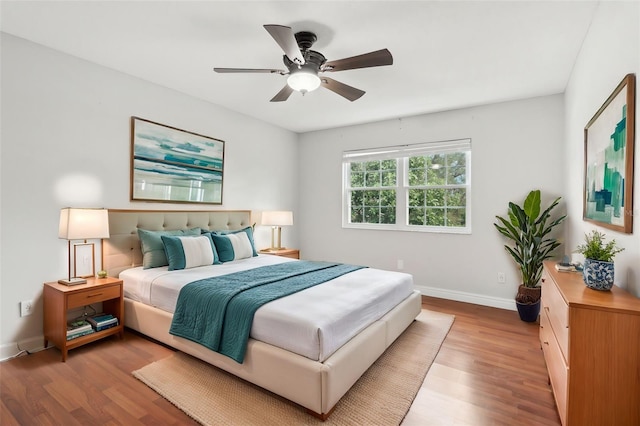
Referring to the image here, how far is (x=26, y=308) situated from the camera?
8.53ft

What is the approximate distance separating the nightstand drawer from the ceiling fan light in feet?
7.81

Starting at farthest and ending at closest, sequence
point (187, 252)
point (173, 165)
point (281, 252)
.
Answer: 1. point (281, 252)
2. point (173, 165)
3. point (187, 252)

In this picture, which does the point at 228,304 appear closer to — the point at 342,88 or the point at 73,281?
the point at 73,281

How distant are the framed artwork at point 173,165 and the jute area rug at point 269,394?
1886 millimetres

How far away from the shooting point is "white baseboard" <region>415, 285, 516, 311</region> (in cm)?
388

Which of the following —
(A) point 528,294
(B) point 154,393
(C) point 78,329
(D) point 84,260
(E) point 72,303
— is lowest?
(B) point 154,393

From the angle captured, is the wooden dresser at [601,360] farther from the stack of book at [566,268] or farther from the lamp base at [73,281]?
the lamp base at [73,281]

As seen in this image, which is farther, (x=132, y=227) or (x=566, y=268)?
(x=132, y=227)

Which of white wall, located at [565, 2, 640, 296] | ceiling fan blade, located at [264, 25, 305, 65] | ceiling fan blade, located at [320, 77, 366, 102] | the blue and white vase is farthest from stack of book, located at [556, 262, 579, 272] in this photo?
ceiling fan blade, located at [264, 25, 305, 65]

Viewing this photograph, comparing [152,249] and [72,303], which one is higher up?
[152,249]

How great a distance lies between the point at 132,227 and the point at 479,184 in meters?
4.21

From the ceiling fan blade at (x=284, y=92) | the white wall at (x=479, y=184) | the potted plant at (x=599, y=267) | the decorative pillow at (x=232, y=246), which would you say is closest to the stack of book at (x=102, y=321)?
the decorative pillow at (x=232, y=246)

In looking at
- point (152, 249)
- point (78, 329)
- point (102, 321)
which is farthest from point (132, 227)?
point (78, 329)

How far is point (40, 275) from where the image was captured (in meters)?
2.69
